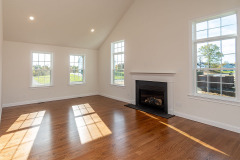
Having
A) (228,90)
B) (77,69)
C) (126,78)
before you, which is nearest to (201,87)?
(228,90)

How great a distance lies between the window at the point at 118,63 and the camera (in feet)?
19.2

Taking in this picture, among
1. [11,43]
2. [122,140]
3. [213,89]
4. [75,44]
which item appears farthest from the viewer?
[75,44]

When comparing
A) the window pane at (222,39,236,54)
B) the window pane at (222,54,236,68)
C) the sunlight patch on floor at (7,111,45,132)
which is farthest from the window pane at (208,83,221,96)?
the sunlight patch on floor at (7,111,45,132)

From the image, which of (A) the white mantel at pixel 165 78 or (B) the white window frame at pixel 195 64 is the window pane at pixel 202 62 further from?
(A) the white mantel at pixel 165 78

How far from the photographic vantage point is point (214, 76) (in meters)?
3.27

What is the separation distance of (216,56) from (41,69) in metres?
6.06

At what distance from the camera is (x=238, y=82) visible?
9.26 feet

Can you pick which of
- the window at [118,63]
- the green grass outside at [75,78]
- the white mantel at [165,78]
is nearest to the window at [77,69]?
the green grass outside at [75,78]

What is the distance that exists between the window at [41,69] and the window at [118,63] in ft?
9.11

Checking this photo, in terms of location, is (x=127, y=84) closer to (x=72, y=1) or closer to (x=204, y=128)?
(x=204, y=128)

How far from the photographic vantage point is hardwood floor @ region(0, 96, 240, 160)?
2.13 metres

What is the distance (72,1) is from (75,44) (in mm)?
2296

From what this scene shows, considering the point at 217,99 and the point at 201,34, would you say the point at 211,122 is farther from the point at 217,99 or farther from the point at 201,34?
the point at 201,34

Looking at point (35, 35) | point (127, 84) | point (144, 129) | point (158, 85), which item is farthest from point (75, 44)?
point (144, 129)
